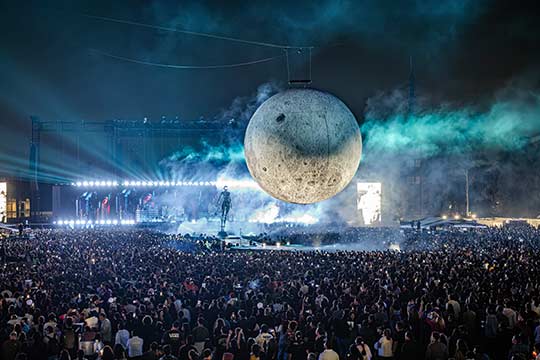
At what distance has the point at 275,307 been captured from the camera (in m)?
12.9

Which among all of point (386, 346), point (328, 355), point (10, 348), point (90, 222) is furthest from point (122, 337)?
point (90, 222)

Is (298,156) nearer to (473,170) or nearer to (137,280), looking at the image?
(137,280)

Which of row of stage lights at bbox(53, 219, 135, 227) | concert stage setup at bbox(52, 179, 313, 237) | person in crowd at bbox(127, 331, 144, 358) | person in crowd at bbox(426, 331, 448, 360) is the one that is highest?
concert stage setup at bbox(52, 179, 313, 237)

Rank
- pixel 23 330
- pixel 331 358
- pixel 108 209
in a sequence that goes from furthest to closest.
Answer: pixel 108 209 < pixel 23 330 < pixel 331 358

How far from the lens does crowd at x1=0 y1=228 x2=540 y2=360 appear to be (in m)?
9.61

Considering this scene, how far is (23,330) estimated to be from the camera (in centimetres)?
1120

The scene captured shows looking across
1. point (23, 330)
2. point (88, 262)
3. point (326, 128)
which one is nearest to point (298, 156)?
point (326, 128)

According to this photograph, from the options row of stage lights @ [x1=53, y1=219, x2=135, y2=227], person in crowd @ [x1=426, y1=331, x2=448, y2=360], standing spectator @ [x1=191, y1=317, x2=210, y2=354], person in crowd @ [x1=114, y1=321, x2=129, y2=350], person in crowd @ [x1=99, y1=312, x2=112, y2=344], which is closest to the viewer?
person in crowd @ [x1=426, y1=331, x2=448, y2=360]

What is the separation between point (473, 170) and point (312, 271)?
58.0m

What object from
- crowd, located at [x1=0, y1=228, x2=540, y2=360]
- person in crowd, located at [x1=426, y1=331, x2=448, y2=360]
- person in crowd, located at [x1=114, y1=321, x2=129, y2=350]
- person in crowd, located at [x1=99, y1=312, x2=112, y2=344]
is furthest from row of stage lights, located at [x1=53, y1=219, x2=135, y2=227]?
person in crowd, located at [x1=426, y1=331, x2=448, y2=360]

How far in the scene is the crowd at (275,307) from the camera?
9.61m

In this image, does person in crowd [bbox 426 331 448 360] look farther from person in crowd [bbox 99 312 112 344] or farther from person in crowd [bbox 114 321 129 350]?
person in crowd [bbox 99 312 112 344]

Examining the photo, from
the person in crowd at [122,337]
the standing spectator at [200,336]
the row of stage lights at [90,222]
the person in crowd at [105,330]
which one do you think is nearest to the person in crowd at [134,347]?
the person in crowd at [122,337]

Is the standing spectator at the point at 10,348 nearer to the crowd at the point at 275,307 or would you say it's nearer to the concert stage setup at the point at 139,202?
the crowd at the point at 275,307
